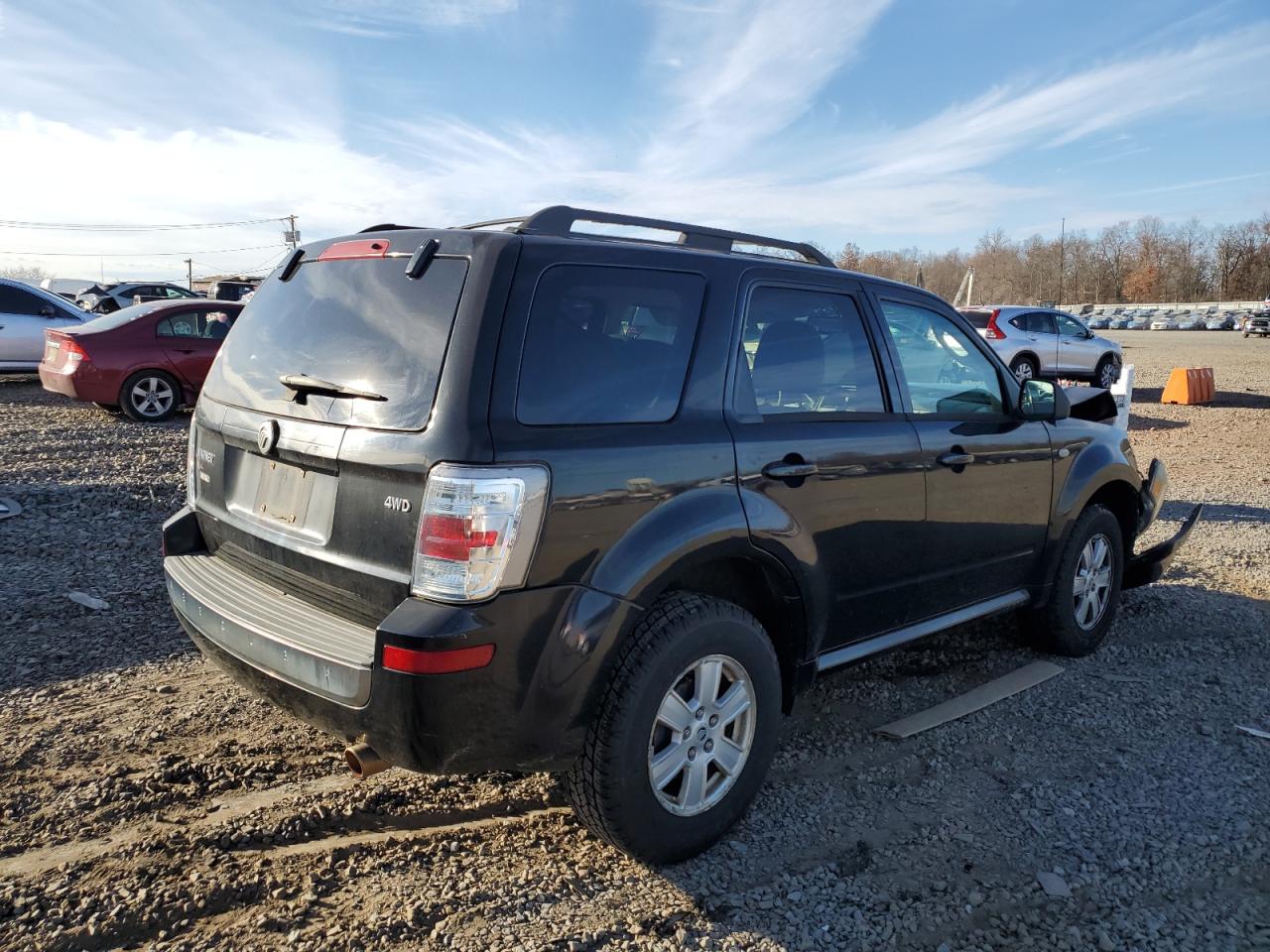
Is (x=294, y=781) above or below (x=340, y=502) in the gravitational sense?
below

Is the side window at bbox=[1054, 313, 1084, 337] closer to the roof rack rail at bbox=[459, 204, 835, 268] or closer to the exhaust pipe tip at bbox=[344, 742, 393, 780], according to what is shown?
the roof rack rail at bbox=[459, 204, 835, 268]

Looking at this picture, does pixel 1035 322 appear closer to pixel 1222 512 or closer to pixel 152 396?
pixel 1222 512

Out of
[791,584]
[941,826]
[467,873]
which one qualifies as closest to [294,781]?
[467,873]

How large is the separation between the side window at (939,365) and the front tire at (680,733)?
4.68 ft

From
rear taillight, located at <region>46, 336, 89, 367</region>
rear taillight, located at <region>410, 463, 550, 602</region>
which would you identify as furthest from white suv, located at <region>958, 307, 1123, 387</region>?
rear taillight, located at <region>410, 463, 550, 602</region>

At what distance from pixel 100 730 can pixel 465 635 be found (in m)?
2.21

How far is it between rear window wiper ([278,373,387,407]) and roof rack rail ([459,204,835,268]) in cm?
68

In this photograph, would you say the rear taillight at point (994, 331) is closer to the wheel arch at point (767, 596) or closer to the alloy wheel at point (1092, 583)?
the alloy wheel at point (1092, 583)

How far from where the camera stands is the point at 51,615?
491 cm

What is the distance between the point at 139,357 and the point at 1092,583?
425 inches

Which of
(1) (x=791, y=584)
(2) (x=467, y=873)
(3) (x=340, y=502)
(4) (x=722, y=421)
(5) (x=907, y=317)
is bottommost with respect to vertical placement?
(2) (x=467, y=873)

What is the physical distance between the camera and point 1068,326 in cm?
1980

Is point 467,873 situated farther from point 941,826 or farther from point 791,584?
point 941,826

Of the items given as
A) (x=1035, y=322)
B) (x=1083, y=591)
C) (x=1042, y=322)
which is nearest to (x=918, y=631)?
(x=1083, y=591)
